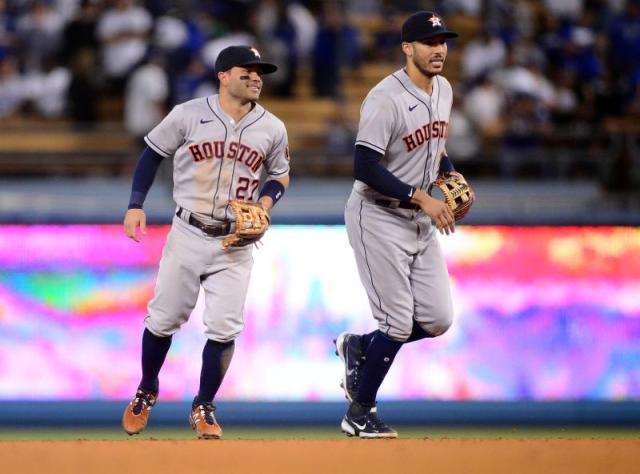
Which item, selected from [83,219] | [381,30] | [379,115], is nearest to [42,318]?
[83,219]

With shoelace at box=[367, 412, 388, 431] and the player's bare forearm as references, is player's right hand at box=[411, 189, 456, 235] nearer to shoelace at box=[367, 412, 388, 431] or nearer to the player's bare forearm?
the player's bare forearm

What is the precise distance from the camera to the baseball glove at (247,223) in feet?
20.2

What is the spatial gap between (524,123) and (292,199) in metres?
2.91

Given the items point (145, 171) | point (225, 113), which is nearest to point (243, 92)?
point (225, 113)

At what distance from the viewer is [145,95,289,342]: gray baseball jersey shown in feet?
20.8

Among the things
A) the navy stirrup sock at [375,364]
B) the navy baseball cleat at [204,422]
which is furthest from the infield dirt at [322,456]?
the navy stirrup sock at [375,364]

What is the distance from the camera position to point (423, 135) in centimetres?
636

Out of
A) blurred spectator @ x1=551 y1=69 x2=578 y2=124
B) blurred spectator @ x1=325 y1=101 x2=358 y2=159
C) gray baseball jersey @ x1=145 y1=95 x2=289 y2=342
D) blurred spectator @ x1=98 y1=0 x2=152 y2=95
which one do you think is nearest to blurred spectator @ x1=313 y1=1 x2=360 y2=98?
blurred spectator @ x1=325 y1=101 x2=358 y2=159

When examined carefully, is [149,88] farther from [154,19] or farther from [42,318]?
[42,318]

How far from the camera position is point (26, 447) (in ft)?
19.4

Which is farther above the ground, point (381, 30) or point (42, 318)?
point (381, 30)

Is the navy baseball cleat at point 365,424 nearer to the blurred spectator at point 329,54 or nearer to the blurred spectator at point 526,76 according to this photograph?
the blurred spectator at point 329,54

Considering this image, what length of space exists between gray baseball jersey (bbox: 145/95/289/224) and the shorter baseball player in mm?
532

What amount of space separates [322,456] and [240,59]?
1.96 metres
